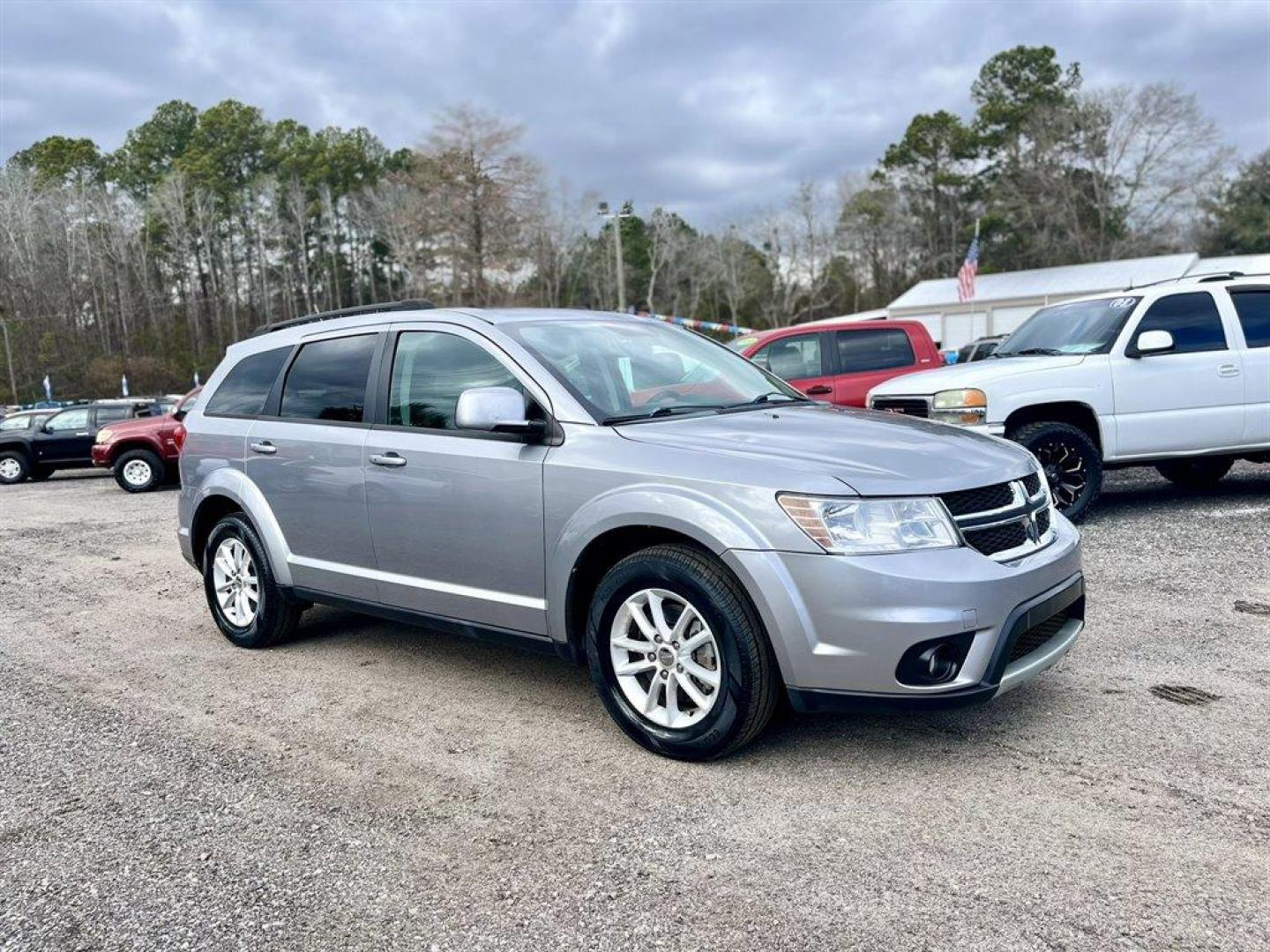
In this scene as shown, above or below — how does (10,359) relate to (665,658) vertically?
above

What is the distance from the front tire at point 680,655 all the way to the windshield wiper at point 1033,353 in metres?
5.60

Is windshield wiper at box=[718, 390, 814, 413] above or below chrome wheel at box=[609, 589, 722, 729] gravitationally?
above

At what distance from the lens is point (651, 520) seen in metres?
3.60

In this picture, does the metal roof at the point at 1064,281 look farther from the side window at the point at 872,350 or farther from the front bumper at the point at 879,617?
the front bumper at the point at 879,617

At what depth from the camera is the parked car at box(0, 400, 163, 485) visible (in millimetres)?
19516

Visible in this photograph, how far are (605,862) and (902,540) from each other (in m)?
1.41

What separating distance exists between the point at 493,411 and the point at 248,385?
2419mm

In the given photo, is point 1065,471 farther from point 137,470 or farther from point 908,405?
point 137,470

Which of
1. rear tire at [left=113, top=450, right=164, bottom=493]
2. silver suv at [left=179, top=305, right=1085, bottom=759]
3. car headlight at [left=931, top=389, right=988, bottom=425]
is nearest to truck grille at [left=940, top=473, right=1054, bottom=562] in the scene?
silver suv at [left=179, top=305, right=1085, bottom=759]

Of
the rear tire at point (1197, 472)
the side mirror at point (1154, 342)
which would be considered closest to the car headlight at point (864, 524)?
the side mirror at point (1154, 342)

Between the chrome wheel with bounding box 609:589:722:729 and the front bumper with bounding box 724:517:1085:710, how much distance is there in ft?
0.96

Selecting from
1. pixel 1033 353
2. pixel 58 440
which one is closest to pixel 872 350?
pixel 1033 353

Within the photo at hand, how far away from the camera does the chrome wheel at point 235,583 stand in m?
5.50

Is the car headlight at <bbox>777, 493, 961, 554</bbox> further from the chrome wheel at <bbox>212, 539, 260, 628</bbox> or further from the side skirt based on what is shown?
the chrome wheel at <bbox>212, 539, 260, 628</bbox>
